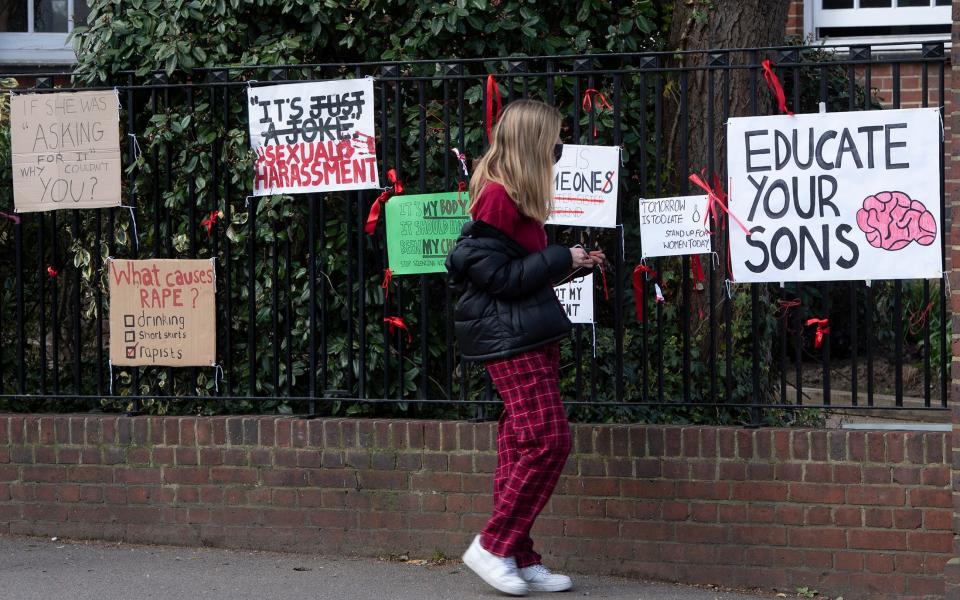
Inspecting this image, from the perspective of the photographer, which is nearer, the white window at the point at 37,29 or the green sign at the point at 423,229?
the green sign at the point at 423,229

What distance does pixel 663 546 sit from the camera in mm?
5328

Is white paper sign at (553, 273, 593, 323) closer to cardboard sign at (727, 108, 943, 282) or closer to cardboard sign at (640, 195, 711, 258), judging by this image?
cardboard sign at (640, 195, 711, 258)

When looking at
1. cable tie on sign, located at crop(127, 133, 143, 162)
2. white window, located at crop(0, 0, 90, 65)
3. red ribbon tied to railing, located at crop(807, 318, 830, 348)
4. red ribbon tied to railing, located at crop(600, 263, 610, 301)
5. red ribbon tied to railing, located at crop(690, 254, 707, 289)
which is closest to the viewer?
red ribbon tied to railing, located at crop(807, 318, 830, 348)

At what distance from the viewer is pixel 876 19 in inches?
413

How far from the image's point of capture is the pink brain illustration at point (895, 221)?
5.05 metres

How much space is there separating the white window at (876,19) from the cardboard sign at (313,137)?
5.80m

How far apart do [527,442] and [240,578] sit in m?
1.49

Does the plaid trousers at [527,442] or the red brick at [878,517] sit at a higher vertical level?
the plaid trousers at [527,442]

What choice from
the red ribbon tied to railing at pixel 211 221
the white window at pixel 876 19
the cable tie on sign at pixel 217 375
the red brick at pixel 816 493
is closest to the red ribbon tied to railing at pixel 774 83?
the red brick at pixel 816 493

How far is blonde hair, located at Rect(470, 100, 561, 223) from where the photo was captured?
4.76 meters

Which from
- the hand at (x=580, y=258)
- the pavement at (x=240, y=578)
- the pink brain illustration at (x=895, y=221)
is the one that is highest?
the pink brain illustration at (x=895, y=221)

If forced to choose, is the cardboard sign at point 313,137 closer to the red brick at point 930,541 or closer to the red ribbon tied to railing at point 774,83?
the red ribbon tied to railing at point 774,83

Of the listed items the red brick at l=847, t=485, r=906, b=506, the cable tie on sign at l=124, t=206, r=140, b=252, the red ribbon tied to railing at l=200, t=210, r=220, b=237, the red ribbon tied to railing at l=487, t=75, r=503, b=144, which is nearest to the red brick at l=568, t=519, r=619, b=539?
the red brick at l=847, t=485, r=906, b=506

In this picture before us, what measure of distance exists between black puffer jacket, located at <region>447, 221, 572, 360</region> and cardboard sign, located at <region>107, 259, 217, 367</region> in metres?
1.65
